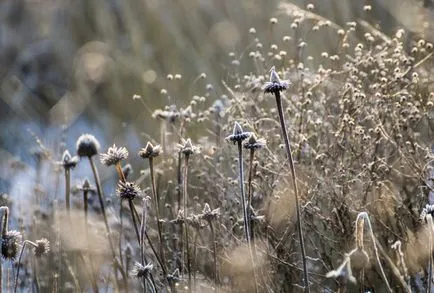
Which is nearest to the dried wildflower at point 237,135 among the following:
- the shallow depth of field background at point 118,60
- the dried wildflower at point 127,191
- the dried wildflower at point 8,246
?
the dried wildflower at point 127,191

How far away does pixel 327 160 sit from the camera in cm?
280

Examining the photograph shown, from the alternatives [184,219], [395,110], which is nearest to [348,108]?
[395,110]

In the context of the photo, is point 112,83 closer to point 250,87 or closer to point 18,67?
point 18,67

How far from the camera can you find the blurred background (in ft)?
15.5

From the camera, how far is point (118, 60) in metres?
6.48

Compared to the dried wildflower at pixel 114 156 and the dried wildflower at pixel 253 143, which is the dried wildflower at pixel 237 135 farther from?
the dried wildflower at pixel 114 156

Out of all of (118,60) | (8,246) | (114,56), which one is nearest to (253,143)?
(8,246)

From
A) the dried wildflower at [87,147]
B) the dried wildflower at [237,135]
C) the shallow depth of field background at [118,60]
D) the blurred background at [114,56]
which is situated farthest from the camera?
the blurred background at [114,56]

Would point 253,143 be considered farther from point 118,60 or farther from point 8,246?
point 118,60

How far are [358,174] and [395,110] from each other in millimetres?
342

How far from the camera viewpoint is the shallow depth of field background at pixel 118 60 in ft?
12.8

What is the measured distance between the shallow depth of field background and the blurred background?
0.4 inches

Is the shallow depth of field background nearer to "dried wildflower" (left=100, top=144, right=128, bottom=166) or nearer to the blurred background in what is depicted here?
the blurred background

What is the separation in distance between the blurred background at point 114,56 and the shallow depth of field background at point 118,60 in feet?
0.04
